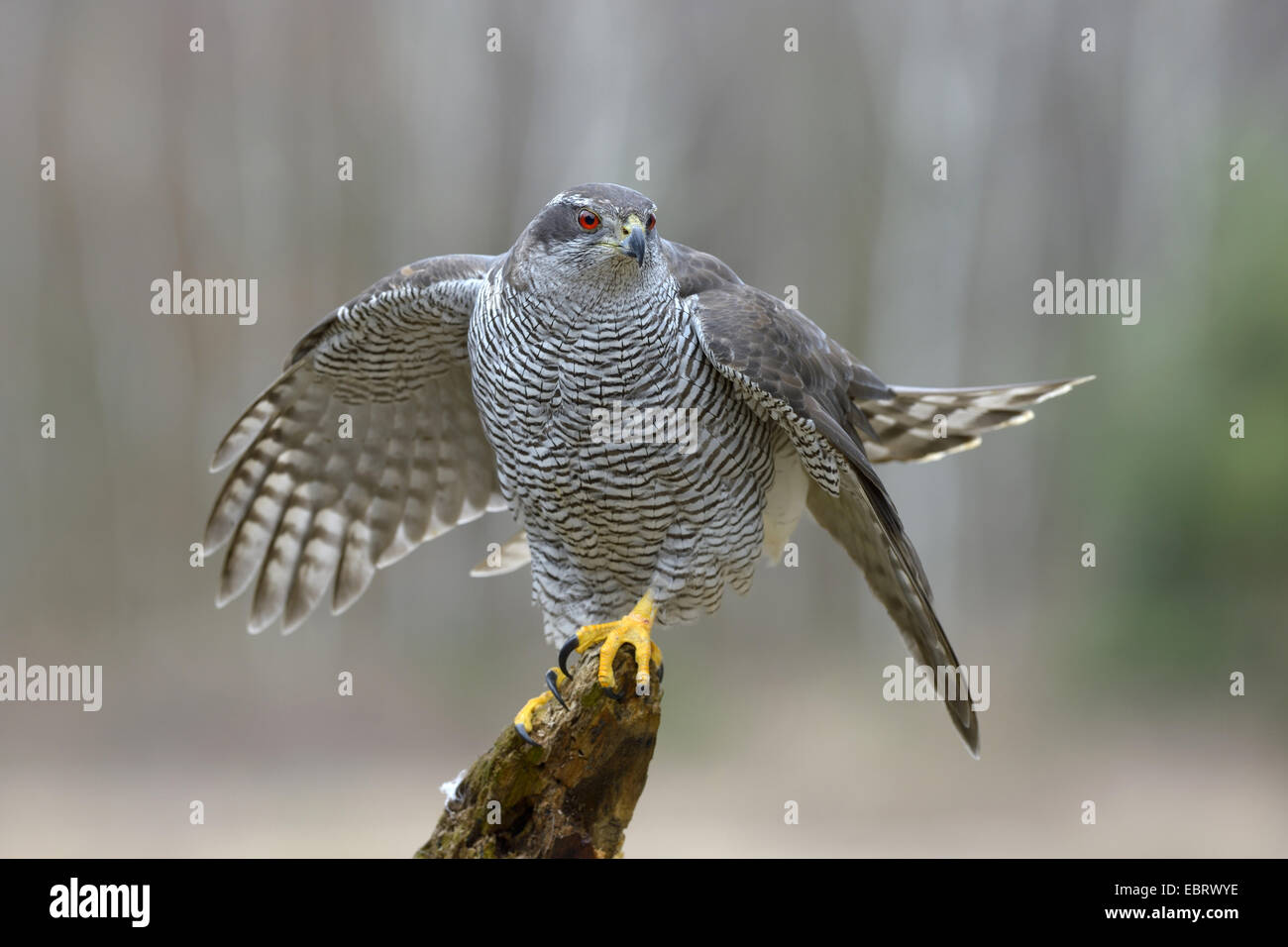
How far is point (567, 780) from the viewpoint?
12.0 feet

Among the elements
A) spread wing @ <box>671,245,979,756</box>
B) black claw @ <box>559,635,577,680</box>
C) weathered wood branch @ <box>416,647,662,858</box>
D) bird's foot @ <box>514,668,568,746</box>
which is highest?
spread wing @ <box>671,245,979,756</box>

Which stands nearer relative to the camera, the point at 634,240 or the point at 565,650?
the point at 634,240

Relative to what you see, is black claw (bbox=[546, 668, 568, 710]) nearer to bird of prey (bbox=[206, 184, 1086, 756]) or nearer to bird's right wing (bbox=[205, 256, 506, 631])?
bird of prey (bbox=[206, 184, 1086, 756])

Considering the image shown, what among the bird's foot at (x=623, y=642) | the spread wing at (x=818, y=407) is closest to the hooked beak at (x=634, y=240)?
the spread wing at (x=818, y=407)

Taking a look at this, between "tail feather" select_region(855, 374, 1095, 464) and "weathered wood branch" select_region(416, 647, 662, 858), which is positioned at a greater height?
"tail feather" select_region(855, 374, 1095, 464)

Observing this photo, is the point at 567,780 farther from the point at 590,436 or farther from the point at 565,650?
the point at 590,436

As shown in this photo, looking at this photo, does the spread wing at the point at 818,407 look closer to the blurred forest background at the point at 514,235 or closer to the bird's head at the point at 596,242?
the bird's head at the point at 596,242

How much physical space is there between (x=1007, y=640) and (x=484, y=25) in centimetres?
749

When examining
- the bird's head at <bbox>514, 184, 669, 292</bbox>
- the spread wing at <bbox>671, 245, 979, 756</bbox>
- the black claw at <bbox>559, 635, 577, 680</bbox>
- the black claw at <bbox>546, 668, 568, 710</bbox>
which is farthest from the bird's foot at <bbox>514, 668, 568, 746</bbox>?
the bird's head at <bbox>514, 184, 669, 292</bbox>

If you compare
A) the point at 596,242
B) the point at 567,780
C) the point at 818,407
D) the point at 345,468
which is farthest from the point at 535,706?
the point at 345,468

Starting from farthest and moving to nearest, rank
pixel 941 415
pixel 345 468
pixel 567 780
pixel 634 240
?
pixel 345 468
pixel 941 415
pixel 567 780
pixel 634 240

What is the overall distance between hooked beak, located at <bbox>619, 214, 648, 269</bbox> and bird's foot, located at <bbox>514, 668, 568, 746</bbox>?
4.49 feet

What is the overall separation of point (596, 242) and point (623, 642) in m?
1.31

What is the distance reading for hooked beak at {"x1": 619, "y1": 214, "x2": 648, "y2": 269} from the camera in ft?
11.6
